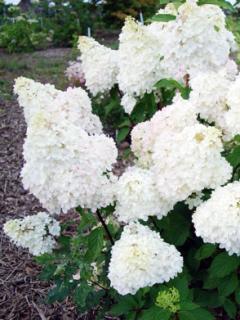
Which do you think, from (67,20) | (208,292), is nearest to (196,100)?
(208,292)

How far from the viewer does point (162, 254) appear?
1.83m

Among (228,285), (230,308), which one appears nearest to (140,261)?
(228,285)

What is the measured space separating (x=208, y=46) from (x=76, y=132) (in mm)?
722

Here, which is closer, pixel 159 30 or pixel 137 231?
pixel 137 231

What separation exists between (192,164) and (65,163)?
411mm

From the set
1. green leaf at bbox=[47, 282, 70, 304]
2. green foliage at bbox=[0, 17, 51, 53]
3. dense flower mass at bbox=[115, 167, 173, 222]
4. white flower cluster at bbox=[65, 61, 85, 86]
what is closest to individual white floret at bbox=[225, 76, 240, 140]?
dense flower mass at bbox=[115, 167, 173, 222]

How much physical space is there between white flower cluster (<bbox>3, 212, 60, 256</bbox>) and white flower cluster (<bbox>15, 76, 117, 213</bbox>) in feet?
0.95

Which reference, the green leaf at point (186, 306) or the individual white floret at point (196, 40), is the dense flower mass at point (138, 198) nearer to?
the green leaf at point (186, 306)

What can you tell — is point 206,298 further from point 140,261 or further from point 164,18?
point 164,18

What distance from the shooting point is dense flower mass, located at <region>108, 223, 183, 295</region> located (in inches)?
68.7

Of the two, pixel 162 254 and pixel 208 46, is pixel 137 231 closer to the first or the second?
pixel 162 254

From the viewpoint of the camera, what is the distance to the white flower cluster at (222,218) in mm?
1724

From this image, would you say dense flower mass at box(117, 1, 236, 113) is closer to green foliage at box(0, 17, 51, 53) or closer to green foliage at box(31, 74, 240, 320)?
green foliage at box(31, 74, 240, 320)

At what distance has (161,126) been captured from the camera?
2072 mm
